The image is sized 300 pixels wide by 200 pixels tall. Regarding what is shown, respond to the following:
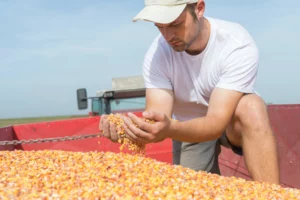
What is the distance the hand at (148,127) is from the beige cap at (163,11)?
650 millimetres

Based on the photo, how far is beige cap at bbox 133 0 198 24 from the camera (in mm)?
2932

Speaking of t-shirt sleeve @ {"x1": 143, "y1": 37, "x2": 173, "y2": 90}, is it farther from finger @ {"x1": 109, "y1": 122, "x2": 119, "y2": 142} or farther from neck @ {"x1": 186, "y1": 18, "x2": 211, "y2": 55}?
finger @ {"x1": 109, "y1": 122, "x2": 119, "y2": 142}

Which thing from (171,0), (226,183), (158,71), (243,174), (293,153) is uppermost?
(171,0)

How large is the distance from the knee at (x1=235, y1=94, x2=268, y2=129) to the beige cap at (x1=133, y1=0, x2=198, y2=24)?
793 mm

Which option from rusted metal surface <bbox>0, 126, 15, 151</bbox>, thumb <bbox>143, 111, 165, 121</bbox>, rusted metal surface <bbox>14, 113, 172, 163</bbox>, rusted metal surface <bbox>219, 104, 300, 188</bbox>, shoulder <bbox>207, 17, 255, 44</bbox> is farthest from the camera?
rusted metal surface <bbox>14, 113, 172, 163</bbox>

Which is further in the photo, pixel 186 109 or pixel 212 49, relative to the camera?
pixel 186 109

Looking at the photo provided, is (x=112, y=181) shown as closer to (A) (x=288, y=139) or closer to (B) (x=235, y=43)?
(B) (x=235, y=43)

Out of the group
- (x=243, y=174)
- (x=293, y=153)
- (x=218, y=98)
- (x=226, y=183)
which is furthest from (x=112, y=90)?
(x=226, y=183)

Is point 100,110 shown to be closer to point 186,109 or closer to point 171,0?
point 186,109

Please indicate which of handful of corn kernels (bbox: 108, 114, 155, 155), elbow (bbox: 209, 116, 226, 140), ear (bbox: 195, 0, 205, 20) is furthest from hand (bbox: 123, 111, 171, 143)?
ear (bbox: 195, 0, 205, 20)

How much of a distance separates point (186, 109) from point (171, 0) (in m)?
1.02

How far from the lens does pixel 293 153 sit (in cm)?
418

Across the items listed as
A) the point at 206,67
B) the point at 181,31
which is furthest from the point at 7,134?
the point at 181,31

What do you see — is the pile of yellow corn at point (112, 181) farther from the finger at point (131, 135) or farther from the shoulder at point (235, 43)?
the shoulder at point (235, 43)
